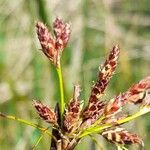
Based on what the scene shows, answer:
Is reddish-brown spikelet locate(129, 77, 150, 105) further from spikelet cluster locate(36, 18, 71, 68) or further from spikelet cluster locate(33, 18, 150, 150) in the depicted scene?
spikelet cluster locate(36, 18, 71, 68)

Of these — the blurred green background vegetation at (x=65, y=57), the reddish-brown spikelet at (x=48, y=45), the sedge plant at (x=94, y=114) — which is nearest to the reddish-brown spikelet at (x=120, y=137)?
the sedge plant at (x=94, y=114)

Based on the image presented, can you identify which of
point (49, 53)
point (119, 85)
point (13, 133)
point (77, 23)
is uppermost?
point (77, 23)

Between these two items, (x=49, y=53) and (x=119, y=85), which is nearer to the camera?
(x=49, y=53)

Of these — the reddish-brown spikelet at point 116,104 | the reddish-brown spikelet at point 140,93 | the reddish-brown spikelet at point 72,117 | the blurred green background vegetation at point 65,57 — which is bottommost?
the reddish-brown spikelet at point 72,117

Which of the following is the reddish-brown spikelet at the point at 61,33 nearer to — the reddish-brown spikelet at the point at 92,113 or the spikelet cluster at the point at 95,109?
the spikelet cluster at the point at 95,109

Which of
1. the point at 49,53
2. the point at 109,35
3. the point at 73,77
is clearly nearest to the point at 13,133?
the point at 73,77

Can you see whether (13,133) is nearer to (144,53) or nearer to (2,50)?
(2,50)

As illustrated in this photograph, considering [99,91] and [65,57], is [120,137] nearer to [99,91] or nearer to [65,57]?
[99,91]

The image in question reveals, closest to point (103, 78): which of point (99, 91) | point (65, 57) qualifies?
point (99, 91)
